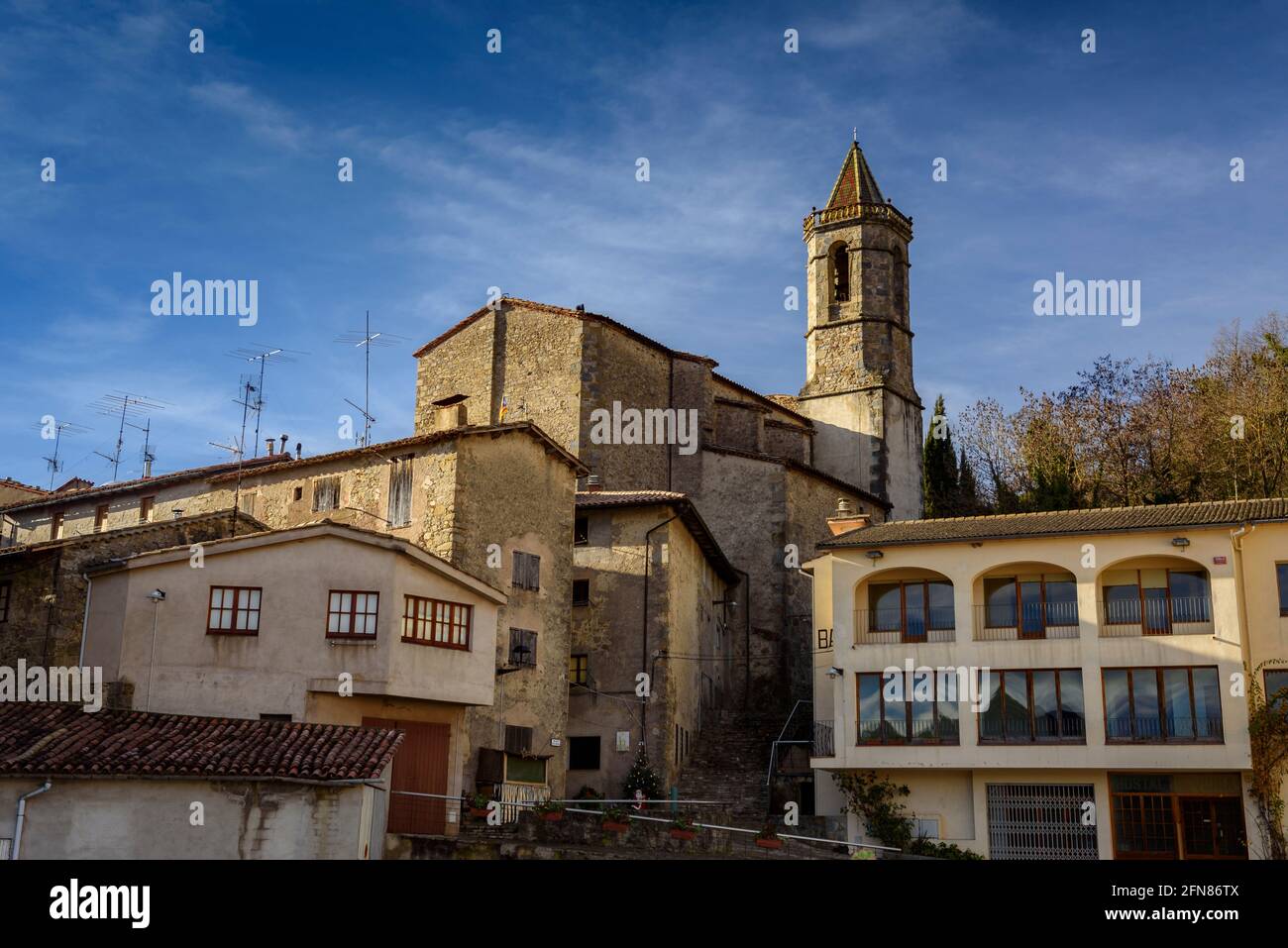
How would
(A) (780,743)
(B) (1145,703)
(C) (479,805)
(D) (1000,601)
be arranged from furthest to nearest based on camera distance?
(A) (780,743)
(D) (1000,601)
(B) (1145,703)
(C) (479,805)

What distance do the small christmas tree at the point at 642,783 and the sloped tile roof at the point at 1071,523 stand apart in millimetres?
7820

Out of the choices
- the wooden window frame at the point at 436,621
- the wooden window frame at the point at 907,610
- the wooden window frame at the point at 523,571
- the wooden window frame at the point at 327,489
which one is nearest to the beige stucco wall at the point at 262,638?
the wooden window frame at the point at 436,621

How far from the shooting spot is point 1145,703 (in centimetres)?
3219

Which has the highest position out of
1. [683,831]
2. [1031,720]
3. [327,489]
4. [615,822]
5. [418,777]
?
[327,489]

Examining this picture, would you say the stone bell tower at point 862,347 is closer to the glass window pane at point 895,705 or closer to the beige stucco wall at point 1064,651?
the beige stucco wall at point 1064,651

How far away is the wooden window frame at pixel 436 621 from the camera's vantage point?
2843cm

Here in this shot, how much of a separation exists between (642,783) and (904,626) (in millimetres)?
8187

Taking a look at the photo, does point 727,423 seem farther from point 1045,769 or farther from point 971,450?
point 1045,769

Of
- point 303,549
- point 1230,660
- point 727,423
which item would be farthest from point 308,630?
point 727,423

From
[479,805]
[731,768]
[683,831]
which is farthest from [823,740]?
[479,805]

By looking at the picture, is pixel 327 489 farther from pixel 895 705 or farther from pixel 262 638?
pixel 895 705

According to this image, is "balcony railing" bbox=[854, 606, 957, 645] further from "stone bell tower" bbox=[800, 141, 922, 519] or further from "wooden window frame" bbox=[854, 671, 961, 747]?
"stone bell tower" bbox=[800, 141, 922, 519]
